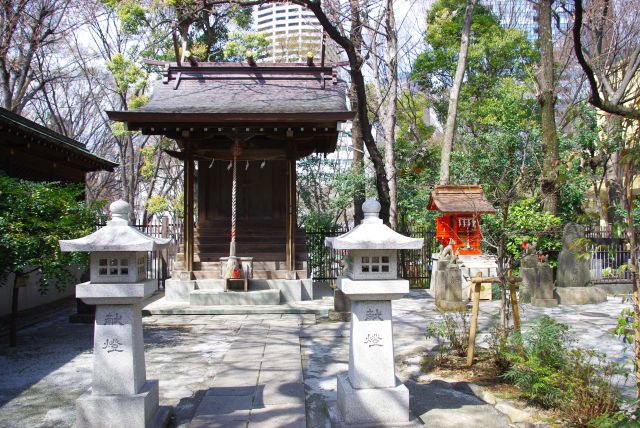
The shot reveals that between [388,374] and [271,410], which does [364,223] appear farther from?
[271,410]

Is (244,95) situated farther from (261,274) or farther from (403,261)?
(403,261)

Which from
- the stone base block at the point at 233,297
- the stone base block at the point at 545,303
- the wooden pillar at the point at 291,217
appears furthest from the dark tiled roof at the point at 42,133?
the stone base block at the point at 545,303

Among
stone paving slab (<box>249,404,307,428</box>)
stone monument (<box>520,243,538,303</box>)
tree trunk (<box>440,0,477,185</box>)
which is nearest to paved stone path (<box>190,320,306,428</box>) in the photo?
stone paving slab (<box>249,404,307,428</box>)

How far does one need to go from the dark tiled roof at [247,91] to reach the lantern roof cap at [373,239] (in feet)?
20.2

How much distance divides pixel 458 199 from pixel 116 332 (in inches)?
396

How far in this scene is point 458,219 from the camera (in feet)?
41.4

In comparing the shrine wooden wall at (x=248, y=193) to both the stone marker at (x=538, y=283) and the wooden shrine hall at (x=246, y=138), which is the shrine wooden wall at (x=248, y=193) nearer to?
the wooden shrine hall at (x=246, y=138)

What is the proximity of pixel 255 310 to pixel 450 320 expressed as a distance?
486 cm

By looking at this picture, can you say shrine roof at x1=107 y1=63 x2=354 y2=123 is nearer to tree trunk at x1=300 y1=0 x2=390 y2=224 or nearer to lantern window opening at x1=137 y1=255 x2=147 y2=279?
tree trunk at x1=300 y1=0 x2=390 y2=224

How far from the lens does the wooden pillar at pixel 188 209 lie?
1150 centimetres

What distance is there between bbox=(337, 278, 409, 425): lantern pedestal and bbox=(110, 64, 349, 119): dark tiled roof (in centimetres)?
670

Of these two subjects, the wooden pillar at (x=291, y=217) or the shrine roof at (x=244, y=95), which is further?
the wooden pillar at (x=291, y=217)

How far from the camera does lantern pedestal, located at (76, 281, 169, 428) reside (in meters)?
4.21

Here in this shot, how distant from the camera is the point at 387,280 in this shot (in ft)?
14.5
